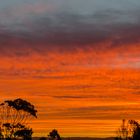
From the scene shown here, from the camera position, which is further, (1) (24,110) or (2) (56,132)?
(2) (56,132)

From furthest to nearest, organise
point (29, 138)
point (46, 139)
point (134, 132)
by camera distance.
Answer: point (46, 139), point (134, 132), point (29, 138)

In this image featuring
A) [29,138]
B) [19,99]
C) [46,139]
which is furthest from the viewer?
[46,139]

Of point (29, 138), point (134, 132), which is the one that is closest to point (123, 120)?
point (134, 132)

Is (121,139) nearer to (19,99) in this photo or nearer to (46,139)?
(46,139)

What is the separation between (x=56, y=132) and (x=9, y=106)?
2183cm

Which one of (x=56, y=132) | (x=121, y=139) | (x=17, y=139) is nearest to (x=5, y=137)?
(x=17, y=139)

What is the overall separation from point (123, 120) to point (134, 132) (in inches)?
651

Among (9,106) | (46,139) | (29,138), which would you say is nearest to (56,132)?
(46,139)

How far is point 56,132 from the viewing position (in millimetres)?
122625

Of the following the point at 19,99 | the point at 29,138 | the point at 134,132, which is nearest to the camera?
the point at 19,99

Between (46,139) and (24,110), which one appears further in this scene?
(46,139)

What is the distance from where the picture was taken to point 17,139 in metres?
106

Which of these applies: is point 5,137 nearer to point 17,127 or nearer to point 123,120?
point 17,127

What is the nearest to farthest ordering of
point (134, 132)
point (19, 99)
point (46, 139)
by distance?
point (19, 99) < point (134, 132) < point (46, 139)
